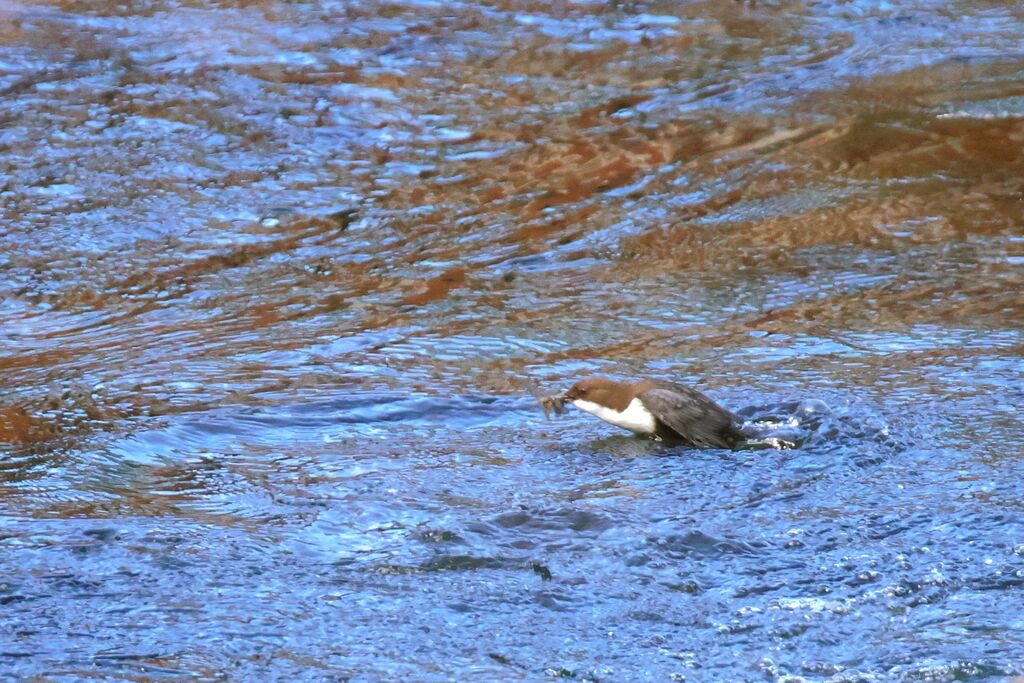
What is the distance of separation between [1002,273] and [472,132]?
418 centimetres

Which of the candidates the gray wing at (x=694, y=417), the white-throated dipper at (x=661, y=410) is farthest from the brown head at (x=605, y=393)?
the gray wing at (x=694, y=417)

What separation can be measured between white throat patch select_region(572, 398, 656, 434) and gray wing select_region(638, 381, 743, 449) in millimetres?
54

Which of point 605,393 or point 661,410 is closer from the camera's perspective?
point 661,410

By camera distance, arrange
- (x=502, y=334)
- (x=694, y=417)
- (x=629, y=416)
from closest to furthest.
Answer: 1. (x=694, y=417)
2. (x=629, y=416)
3. (x=502, y=334)

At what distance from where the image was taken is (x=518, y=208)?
348 inches

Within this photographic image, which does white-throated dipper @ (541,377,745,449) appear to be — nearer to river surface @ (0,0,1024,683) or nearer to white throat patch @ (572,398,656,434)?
white throat patch @ (572,398,656,434)

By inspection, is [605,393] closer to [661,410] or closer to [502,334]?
[661,410]

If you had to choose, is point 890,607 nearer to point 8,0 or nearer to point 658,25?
point 658,25

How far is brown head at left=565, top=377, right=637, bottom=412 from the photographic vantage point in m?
5.62

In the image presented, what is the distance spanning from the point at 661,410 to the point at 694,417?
0.43 feet

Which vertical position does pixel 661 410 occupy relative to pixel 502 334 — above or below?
above

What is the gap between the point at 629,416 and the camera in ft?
18.4

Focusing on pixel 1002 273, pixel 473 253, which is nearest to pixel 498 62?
pixel 473 253

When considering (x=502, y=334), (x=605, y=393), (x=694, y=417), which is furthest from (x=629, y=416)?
(x=502, y=334)
